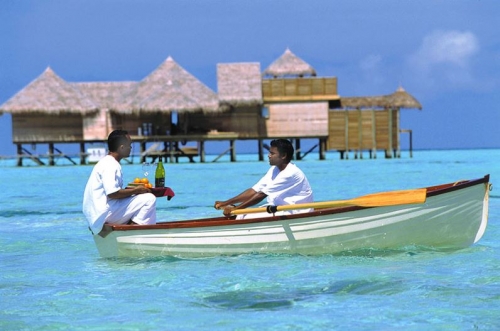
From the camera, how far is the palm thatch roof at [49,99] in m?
39.4

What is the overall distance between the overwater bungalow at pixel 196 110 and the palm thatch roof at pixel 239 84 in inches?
1.8

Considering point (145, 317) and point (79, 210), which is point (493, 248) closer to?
point (145, 317)

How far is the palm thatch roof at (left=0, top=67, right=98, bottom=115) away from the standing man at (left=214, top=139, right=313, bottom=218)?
105 ft

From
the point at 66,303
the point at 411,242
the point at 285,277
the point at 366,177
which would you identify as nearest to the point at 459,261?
the point at 411,242

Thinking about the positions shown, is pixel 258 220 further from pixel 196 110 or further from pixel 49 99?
pixel 49 99

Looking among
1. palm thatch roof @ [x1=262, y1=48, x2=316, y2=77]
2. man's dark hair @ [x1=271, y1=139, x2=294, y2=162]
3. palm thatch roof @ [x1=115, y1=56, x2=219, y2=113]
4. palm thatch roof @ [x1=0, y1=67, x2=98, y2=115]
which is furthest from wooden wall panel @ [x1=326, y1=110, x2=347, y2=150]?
man's dark hair @ [x1=271, y1=139, x2=294, y2=162]

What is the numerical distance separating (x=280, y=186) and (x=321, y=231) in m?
0.62

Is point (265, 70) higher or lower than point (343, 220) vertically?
higher

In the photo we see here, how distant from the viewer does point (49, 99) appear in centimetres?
3975

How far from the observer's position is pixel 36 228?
529 inches

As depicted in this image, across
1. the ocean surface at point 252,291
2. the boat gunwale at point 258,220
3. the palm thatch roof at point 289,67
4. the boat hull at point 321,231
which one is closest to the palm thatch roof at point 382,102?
the palm thatch roof at point 289,67

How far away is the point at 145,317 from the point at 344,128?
35.8 m

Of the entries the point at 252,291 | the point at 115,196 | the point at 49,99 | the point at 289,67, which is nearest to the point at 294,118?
the point at 289,67

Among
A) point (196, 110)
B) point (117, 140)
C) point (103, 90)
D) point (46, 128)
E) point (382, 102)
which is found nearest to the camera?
point (117, 140)
